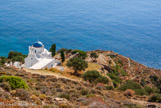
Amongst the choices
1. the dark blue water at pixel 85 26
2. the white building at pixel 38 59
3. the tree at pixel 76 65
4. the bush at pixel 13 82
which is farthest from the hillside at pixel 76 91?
the dark blue water at pixel 85 26

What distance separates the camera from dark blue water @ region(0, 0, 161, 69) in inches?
2842

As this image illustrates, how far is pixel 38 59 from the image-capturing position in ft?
128

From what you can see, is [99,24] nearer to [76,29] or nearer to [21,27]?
[76,29]

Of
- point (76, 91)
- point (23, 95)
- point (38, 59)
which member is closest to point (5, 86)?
point (23, 95)

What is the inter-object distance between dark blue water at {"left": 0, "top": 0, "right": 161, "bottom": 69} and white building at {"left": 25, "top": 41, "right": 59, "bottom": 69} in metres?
29.0

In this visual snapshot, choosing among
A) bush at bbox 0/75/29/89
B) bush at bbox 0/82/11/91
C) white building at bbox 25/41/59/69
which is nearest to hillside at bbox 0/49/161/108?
bush at bbox 0/82/11/91

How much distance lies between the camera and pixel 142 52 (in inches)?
2746

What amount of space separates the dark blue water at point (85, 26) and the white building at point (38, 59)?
95.1 ft

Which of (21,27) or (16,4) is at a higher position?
(16,4)

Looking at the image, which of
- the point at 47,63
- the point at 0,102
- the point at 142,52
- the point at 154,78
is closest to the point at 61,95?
the point at 0,102

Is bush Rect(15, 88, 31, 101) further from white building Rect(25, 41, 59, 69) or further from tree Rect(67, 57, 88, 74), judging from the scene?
tree Rect(67, 57, 88, 74)

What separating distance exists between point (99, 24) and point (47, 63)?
58.3 m

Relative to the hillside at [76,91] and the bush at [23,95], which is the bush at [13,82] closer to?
the hillside at [76,91]

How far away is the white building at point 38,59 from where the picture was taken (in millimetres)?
36737
